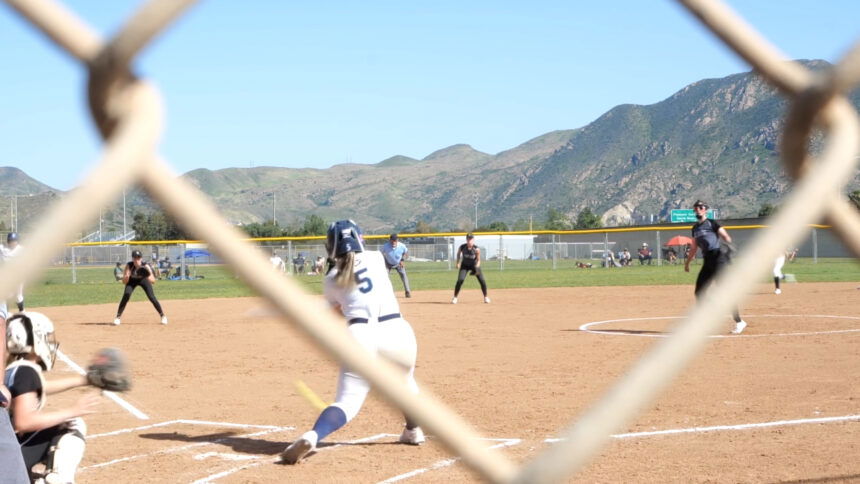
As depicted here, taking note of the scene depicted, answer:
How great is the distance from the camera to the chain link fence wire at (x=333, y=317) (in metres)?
0.89

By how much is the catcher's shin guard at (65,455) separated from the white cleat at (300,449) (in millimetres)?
1760

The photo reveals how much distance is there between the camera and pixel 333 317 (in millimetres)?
1074

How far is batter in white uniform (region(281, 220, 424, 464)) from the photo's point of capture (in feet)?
21.6

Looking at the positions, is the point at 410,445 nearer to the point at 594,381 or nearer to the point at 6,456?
the point at 594,381

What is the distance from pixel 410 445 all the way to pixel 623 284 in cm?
2462

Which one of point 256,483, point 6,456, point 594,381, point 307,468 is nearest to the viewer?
point 6,456

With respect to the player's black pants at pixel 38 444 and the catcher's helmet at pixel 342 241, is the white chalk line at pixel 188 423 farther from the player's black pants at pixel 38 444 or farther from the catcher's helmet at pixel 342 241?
the player's black pants at pixel 38 444

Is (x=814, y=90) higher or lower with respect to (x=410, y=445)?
higher

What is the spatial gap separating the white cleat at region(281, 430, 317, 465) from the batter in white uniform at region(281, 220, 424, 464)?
0.9 inches

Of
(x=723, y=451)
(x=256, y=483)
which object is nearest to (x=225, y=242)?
(x=256, y=483)

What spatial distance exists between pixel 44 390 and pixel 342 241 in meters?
2.62

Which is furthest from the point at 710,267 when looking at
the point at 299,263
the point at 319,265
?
the point at 299,263

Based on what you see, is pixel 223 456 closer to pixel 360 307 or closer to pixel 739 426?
pixel 360 307

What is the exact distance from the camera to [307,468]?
6.42 meters
